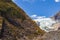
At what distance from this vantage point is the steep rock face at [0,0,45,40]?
26.4 meters

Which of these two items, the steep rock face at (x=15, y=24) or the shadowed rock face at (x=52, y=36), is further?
the steep rock face at (x=15, y=24)

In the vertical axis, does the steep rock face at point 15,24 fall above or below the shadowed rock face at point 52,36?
above

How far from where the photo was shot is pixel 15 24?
28625mm

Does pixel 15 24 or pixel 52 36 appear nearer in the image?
pixel 52 36

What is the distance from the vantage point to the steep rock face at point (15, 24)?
26.4m

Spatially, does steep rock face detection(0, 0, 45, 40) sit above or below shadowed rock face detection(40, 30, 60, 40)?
above

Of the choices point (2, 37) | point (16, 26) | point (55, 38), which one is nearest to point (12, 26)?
point (16, 26)

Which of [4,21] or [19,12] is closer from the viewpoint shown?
[4,21]

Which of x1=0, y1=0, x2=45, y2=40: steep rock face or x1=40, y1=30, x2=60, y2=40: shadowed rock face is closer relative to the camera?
x1=40, y1=30, x2=60, y2=40: shadowed rock face

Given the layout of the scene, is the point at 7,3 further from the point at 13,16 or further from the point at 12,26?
the point at 12,26

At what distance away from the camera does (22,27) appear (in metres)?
28.3

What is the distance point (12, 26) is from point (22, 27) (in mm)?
1254

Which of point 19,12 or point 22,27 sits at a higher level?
point 19,12

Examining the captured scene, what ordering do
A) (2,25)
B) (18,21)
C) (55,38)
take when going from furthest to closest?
(18,21), (2,25), (55,38)
